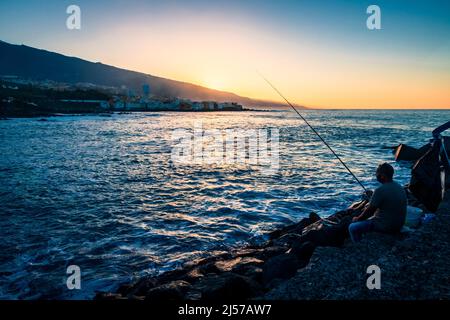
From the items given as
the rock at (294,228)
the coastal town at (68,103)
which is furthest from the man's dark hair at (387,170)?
the coastal town at (68,103)

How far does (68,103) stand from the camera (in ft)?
286

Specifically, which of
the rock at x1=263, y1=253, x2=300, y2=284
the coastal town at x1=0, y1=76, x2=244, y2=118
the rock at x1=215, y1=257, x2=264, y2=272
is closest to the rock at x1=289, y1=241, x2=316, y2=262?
the rock at x1=263, y1=253, x2=300, y2=284

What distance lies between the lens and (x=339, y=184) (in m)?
13.3

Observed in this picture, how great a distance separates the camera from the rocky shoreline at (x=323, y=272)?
3.85 m

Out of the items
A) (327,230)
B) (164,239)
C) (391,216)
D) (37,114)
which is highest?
(37,114)

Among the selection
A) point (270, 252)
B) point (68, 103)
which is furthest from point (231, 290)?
A: point (68, 103)

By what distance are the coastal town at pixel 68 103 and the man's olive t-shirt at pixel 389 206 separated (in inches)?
2367

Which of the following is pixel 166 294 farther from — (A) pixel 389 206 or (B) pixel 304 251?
(A) pixel 389 206

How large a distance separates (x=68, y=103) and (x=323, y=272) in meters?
97.5

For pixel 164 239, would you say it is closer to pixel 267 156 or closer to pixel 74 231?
pixel 74 231

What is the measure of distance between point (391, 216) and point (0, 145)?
2620 centimetres

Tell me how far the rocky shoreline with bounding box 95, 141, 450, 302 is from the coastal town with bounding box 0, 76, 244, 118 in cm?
5808

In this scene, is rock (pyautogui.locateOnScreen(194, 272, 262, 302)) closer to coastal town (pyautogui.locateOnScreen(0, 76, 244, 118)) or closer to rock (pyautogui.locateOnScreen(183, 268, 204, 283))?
rock (pyautogui.locateOnScreen(183, 268, 204, 283))
